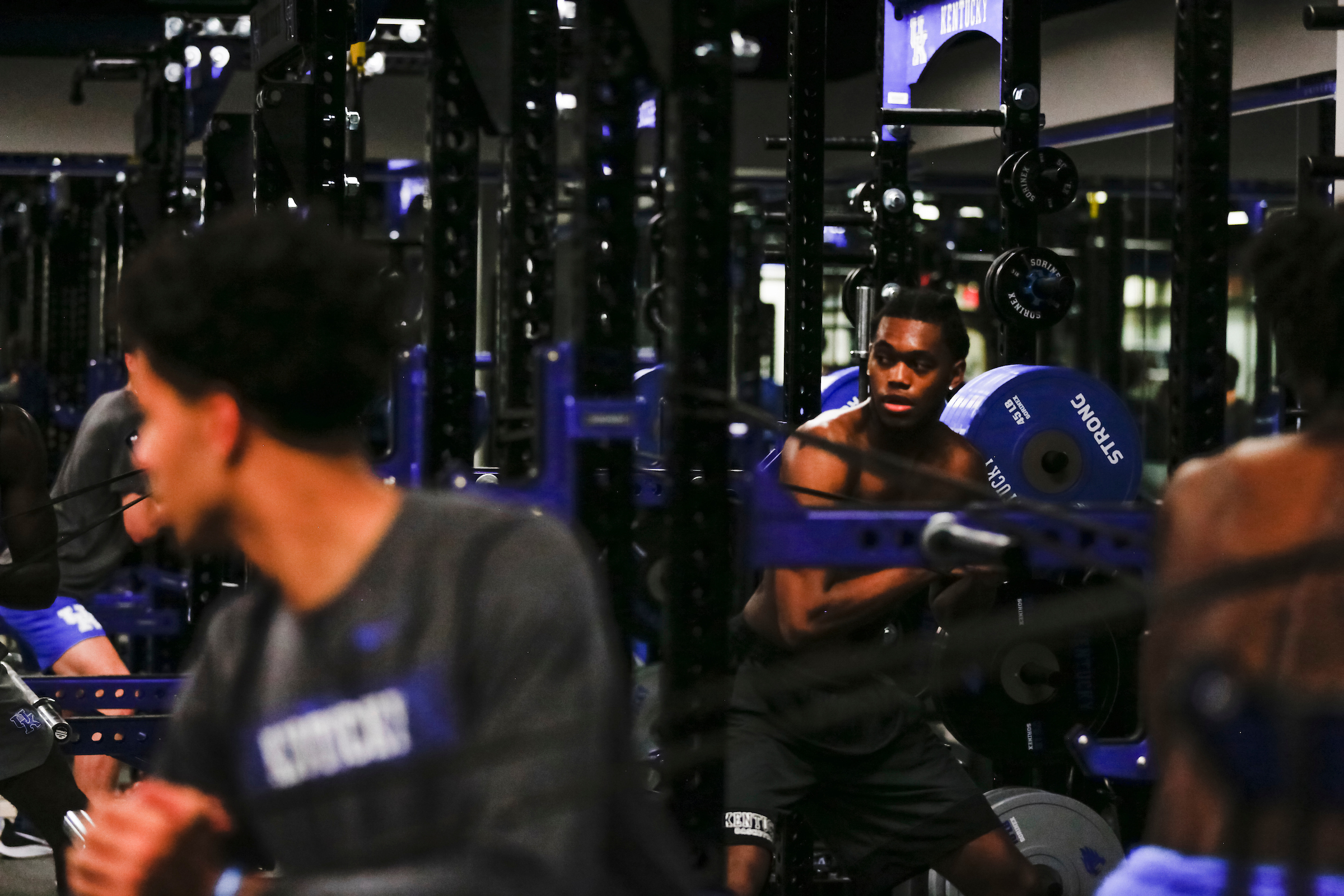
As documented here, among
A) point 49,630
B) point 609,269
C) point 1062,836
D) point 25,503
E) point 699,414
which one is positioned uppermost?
point 609,269

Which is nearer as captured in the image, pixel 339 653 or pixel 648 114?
pixel 339 653

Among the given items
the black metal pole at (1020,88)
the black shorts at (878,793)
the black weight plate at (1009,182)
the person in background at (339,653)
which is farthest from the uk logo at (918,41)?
the person in background at (339,653)

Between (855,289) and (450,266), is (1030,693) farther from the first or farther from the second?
(855,289)

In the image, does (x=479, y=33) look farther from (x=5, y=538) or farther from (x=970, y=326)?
(x=970, y=326)

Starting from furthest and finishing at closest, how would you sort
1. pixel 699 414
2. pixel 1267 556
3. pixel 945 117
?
pixel 945 117, pixel 699 414, pixel 1267 556

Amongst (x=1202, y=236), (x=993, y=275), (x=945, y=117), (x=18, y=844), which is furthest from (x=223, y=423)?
(x=18, y=844)

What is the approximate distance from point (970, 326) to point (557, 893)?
10708mm

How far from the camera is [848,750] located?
3.65 metres

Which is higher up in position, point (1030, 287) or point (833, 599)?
point (1030, 287)

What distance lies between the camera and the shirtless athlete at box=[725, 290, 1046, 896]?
358 centimetres

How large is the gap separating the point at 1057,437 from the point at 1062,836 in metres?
1.00

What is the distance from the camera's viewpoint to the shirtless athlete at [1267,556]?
1.47 m

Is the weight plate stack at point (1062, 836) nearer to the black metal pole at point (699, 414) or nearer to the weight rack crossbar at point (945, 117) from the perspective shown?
the black metal pole at point (699, 414)

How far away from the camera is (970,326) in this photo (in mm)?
11664
